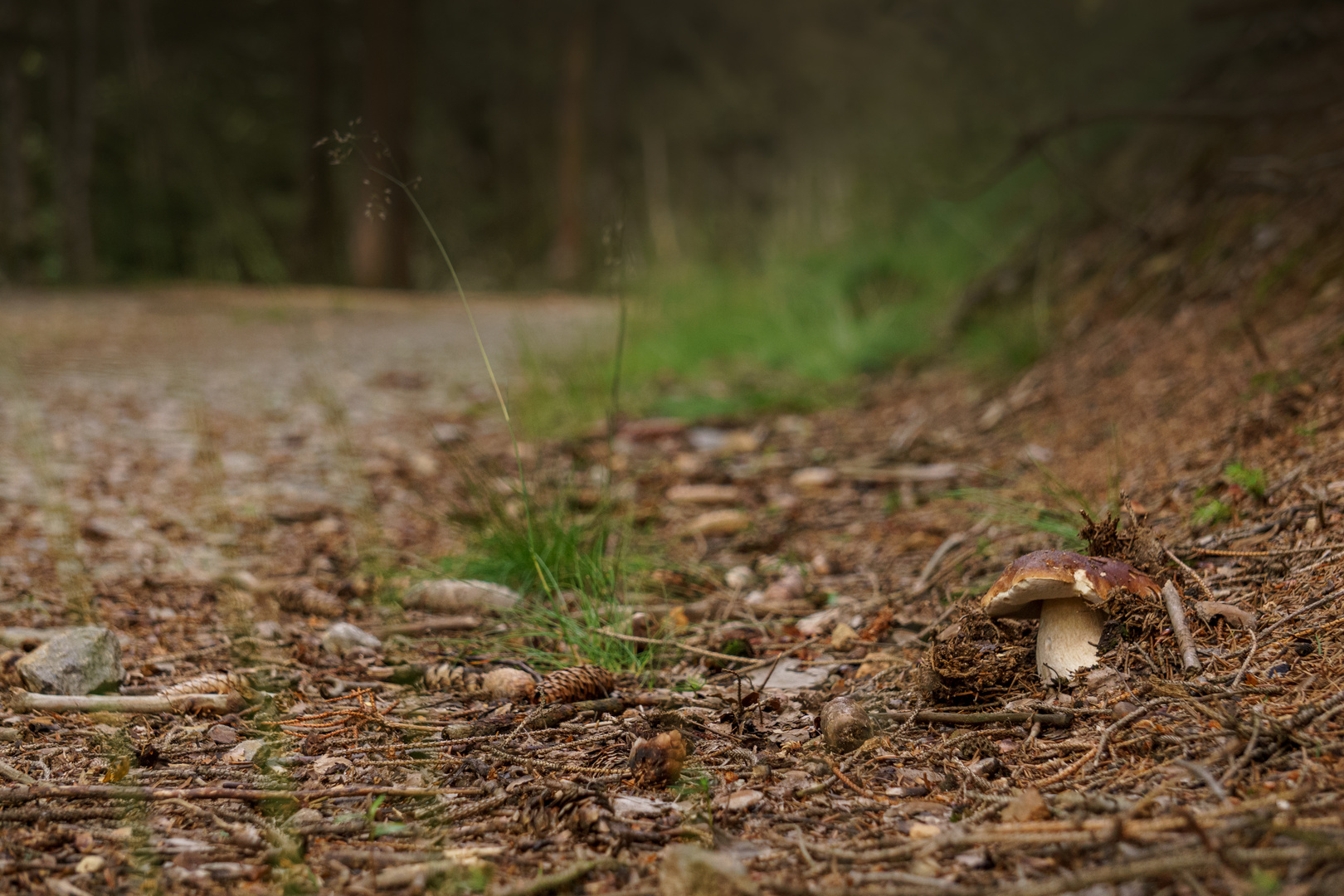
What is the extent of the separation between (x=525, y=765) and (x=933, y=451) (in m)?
2.09

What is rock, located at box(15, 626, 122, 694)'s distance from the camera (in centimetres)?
159

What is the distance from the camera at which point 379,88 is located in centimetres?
1073

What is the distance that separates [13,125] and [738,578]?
14405 mm

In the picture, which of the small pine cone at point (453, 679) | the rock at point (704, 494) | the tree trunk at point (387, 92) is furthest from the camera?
the tree trunk at point (387, 92)

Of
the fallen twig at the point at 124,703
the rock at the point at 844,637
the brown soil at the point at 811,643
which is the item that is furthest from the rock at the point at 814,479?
the fallen twig at the point at 124,703

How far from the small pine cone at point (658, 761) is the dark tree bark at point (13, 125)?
556 inches

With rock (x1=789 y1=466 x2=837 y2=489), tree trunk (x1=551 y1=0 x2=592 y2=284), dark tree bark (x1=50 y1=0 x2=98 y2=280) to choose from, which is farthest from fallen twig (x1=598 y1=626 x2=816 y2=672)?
dark tree bark (x1=50 y1=0 x2=98 y2=280)

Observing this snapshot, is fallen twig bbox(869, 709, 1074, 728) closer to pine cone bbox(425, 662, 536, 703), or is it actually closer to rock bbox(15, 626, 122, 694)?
pine cone bbox(425, 662, 536, 703)

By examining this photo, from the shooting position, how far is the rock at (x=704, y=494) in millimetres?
2959

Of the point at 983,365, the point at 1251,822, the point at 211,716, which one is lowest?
the point at 211,716

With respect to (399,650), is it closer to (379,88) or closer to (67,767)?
(67,767)

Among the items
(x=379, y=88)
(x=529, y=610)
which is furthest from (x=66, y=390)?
(x=379, y=88)

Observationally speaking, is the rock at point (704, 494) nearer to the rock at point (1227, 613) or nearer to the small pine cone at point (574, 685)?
the small pine cone at point (574, 685)

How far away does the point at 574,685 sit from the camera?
1634 mm
